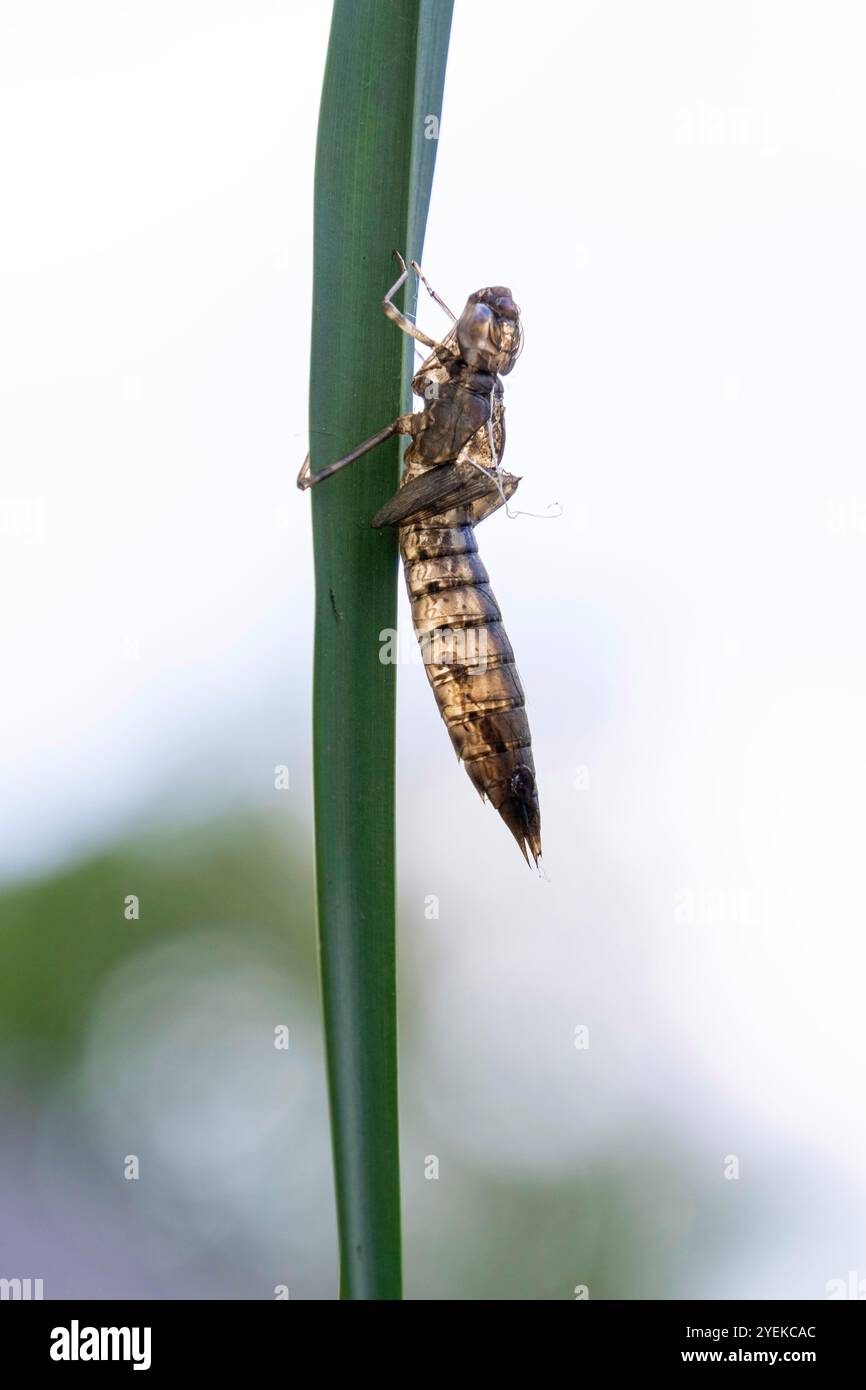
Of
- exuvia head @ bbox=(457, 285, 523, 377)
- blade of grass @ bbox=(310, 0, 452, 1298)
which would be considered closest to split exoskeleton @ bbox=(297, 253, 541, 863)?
exuvia head @ bbox=(457, 285, 523, 377)

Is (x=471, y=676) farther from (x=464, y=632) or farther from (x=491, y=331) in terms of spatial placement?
(x=491, y=331)

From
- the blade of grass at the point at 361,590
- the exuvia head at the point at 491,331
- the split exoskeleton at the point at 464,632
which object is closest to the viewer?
the blade of grass at the point at 361,590

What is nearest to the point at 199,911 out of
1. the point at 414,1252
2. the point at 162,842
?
the point at 162,842

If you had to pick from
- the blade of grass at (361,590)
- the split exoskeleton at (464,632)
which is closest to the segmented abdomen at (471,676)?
the split exoskeleton at (464,632)

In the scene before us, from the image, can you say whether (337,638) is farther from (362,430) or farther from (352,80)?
(352,80)

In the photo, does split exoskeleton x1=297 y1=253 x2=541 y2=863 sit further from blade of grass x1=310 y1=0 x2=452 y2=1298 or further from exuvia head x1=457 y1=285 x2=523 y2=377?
blade of grass x1=310 y1=0 x2=452 y2=1298

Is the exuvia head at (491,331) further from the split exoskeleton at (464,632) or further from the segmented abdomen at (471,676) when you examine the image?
the segmented abdomen at (471,676)

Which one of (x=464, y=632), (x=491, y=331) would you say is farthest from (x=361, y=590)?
(x=491, y=331)
